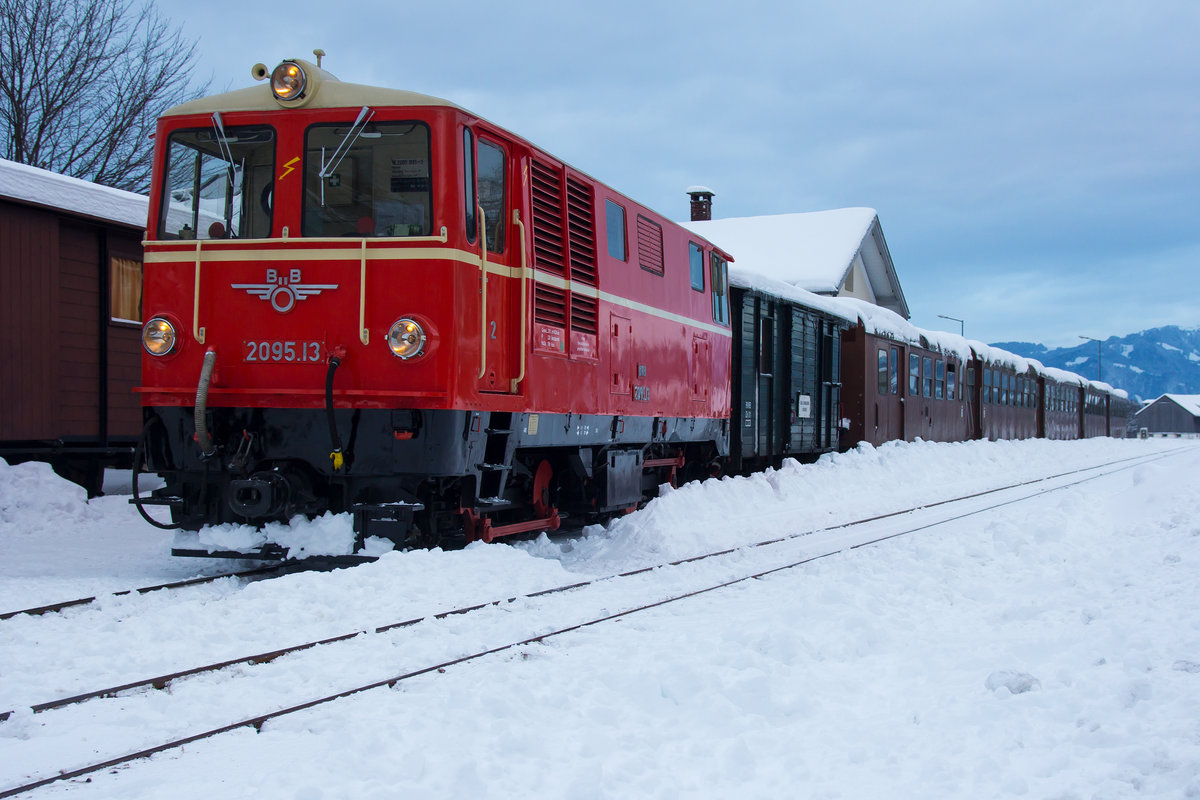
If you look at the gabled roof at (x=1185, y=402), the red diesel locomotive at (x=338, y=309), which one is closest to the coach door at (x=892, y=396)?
the red diesel locomotive at (x=338, y=309)

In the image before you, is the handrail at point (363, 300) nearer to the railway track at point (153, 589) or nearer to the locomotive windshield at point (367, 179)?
the locomotive windshield at point (367, 179)

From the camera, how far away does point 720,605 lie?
21.2 feet

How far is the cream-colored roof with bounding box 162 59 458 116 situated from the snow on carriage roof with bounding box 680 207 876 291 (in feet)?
90.5

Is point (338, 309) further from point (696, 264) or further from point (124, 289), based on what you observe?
point (124, 289)

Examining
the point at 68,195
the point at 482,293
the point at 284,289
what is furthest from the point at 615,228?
the point at 68,195

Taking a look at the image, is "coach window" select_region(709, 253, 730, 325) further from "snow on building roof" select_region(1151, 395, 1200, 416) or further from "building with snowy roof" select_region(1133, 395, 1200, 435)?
"snow on building roof" select_region(1151, 395, 1200, 416)

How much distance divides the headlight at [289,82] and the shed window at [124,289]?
5685mm

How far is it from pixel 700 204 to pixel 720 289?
3308 centimetres

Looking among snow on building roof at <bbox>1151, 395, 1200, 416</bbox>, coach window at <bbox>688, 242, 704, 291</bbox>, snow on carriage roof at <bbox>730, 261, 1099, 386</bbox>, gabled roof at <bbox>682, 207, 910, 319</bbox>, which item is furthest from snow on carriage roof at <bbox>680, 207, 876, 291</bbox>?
snow on building roof at <bbox>1151, 395, 1200, 416</bbox>

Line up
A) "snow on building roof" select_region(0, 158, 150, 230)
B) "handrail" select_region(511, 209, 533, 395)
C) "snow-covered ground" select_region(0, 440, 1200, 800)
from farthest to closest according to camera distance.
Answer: "snow on building roof" select_region(0, 158, 150, 230) → "handrail" select_region(511, 209, 533, 395) → "snow-covered ground" select_region(0, 440, 1200, 800)

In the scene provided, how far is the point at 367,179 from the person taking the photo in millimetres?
7105

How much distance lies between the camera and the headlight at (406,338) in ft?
22.1

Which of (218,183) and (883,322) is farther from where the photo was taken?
(883,322)

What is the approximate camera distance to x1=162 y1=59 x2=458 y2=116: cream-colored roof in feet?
23.1
